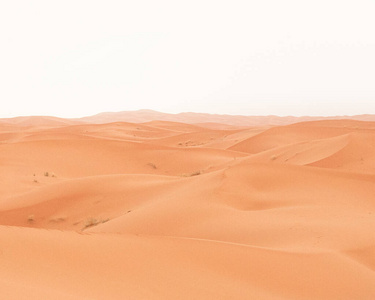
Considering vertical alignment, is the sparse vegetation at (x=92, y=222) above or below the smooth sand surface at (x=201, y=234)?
below

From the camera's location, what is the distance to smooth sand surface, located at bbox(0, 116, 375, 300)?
344cm

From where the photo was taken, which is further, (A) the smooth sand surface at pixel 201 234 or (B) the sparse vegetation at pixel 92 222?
(B) the sparse vegetation at pixel 92 222

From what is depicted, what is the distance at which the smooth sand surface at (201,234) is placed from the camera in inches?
135

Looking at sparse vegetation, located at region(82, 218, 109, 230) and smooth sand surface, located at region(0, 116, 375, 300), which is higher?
smooth sand surface, located at region(0, 116, 375, 300)

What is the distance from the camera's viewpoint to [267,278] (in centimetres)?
398

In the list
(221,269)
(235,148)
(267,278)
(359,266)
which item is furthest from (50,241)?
(235,148)

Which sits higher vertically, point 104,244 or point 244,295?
point 104,244

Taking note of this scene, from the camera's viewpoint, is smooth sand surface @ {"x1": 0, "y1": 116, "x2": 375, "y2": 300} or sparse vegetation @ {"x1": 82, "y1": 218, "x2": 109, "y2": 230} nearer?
smooth sand surface @ {"x1": 0, "y1": 116, "x2": 375, "y2": 300}

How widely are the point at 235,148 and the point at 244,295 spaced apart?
20.0 m

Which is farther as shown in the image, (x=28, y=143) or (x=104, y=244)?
(x=28, y=143)

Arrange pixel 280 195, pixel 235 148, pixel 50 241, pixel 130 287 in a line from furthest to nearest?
pixel 235 148 → pixel 280 195 → pixel 50 241 → pixel 130 287

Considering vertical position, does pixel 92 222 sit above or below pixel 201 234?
below

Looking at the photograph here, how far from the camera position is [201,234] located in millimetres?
5816

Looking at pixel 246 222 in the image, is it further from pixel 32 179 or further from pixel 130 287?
pixel 32 179
